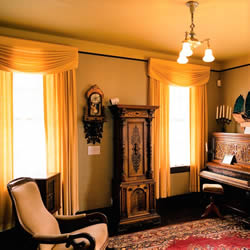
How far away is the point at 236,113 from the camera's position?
175 inches

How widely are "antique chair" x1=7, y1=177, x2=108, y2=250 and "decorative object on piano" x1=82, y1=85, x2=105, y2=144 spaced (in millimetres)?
1436

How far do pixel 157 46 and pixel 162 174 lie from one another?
7.58 feet

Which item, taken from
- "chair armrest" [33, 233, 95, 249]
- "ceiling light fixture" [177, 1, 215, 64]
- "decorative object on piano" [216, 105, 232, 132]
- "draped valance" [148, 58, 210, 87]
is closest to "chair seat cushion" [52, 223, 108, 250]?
"chair armrest" [33, 233, 95, 249]

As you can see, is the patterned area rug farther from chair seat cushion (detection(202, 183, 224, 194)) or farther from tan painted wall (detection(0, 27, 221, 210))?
tan painted wall (detection(0, 27, 221, 210))

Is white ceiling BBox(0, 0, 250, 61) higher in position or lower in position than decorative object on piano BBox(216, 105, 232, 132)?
higher

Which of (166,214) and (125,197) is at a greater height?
(125,197)

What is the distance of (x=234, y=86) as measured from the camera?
186 inches

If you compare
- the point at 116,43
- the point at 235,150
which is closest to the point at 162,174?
the point at 235,150

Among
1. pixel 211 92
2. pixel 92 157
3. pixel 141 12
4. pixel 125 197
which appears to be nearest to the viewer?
pixel 141 12

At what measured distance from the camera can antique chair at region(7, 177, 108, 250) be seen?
6.72ft

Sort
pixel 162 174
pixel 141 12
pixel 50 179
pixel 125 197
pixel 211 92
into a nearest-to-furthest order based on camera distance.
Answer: pixel 141 12, pixel 50 179, pixel 125 197, pixel 162 174, pixel 211 92

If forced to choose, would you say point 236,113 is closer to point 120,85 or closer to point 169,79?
point 169,79

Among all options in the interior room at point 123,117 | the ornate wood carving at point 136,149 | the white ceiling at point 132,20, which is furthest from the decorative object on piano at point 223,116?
the ornate wood carving at point 136,149

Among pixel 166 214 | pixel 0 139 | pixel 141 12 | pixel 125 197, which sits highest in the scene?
pixel 141 12
